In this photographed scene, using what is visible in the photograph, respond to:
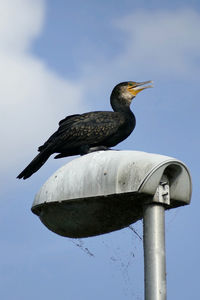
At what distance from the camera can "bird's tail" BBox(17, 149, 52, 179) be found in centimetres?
666

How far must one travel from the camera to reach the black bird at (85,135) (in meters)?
6.78

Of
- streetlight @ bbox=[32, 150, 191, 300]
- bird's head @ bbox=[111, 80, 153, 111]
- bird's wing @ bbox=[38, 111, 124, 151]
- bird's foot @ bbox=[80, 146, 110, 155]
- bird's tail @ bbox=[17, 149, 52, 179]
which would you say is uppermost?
bird's head @ bbox=[111, 80, 153, 111]

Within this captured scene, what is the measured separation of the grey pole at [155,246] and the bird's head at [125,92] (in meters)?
4.06

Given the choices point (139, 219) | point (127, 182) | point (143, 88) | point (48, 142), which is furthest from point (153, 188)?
point (143, 88)

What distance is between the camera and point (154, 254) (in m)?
3.60

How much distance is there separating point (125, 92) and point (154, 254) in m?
4.69

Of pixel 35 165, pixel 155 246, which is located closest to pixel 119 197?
pixel 155 246

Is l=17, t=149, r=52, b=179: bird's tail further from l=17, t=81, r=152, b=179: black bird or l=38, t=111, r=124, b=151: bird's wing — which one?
l=38, t=111, r=124, b=151: bird's wing

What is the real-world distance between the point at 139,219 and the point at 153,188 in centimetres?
72

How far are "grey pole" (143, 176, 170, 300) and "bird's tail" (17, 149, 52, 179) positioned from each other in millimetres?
3013

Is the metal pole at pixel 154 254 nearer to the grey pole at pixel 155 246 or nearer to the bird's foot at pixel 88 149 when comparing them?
the grey pole at pixel 155 246

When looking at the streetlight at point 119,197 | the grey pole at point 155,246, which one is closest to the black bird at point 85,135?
the streetlight at point 119,197

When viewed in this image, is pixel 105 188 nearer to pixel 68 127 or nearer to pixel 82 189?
pixel 82 189

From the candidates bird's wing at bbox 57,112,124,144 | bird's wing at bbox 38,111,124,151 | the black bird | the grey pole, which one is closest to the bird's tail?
the black bird
